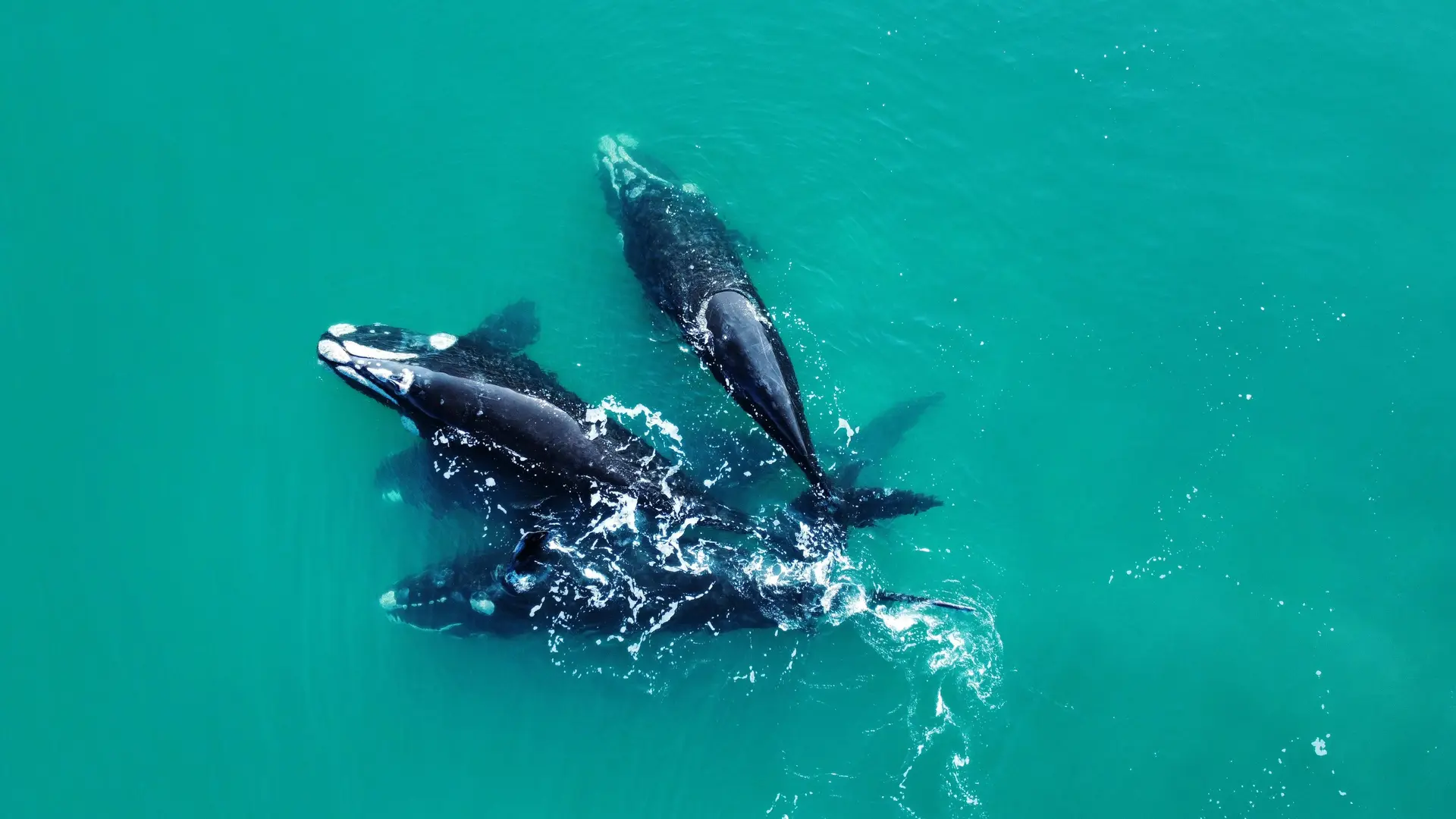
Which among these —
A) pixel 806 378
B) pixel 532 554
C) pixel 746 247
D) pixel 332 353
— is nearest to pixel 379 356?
pixel 332 353

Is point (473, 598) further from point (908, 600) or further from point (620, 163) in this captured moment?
point (620, 163)

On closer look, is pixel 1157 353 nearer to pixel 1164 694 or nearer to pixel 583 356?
pixel 1164 694

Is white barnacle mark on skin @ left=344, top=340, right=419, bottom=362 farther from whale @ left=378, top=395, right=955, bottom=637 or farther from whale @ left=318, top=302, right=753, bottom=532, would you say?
whale @ left=378, top=395, right=955, bottom=637

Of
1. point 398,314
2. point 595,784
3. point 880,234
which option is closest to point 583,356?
point 398,314

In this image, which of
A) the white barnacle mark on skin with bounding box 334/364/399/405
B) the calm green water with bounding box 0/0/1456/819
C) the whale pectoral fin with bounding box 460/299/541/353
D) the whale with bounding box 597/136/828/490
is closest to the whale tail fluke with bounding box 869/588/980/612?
the calm green water with bounding box 0/0/1456/819

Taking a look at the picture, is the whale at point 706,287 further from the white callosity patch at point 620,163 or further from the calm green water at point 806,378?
the calm green water at point 806,378

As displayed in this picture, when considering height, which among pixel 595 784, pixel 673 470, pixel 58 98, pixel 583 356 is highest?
pixel 58 98
